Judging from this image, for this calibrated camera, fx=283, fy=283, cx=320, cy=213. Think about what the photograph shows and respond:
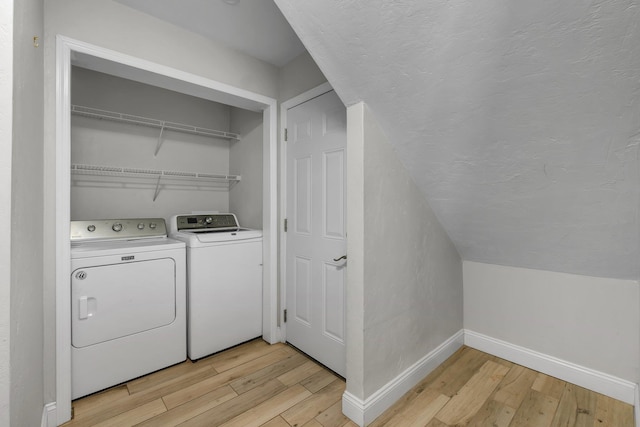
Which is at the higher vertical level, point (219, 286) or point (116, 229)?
point (116, 229)

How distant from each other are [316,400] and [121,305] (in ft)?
4.41

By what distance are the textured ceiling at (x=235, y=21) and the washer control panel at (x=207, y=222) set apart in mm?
1432

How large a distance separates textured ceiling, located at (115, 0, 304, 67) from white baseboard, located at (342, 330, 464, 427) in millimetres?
2294

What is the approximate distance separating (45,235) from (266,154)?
1.48 metres

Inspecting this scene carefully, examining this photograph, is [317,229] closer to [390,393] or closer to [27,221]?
[390,393]

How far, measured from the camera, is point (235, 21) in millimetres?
1830

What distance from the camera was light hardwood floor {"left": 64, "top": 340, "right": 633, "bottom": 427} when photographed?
1502 mm

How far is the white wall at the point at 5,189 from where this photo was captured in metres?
0.80

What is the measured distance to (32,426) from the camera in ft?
3.77

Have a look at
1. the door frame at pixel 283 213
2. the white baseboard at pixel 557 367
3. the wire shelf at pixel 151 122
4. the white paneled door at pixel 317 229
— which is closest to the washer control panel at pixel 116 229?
the wire shelf at pixel 151 122

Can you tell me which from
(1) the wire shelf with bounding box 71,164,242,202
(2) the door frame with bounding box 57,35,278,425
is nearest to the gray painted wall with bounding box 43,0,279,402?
(2) the door frame with bounding box 57,35,278,425

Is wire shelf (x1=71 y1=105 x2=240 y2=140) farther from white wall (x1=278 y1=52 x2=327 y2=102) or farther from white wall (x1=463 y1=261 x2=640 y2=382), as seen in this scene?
white wall (x1=463 y1=261 x2=640 y2=382)

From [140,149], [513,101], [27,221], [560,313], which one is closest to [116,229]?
[140,149]

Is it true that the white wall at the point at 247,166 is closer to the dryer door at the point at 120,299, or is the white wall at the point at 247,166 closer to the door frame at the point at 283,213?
the door frame at the point at 283,213
